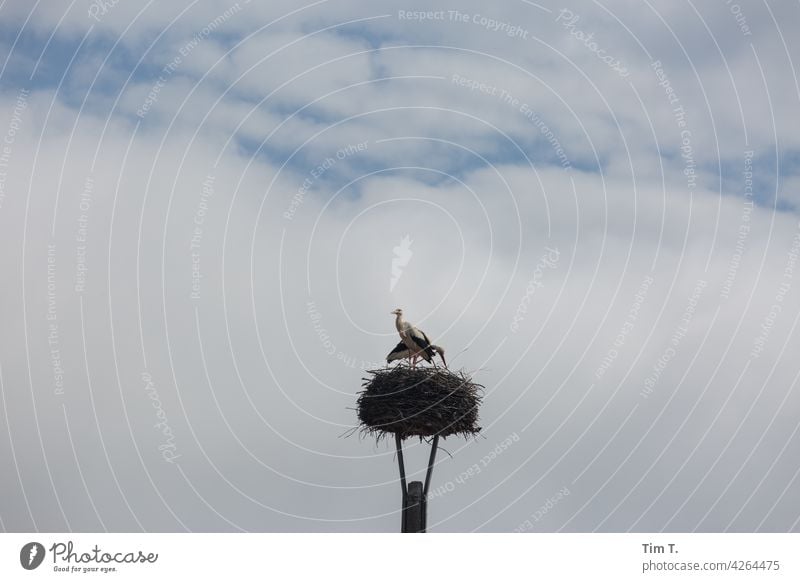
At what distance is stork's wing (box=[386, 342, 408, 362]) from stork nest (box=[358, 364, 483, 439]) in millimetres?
712

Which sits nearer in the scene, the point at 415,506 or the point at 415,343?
the point at 415,506

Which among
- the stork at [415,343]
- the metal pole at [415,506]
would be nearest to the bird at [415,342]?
the stork at [415,343]

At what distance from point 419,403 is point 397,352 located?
1.97 metres

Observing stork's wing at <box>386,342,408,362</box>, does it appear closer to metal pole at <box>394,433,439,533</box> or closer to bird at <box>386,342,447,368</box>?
bird at <box>386,342,447,368</box>

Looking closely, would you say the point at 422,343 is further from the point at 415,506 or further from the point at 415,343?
the point at 415,506

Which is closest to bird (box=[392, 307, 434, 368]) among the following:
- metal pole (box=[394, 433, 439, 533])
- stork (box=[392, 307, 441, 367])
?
stork (box=[392, 307, 441, 367])

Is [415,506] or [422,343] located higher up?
[422,343]

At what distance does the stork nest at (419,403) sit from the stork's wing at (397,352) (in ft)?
2.34

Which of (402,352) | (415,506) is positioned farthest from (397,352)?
(415,506)

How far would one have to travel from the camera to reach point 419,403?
25.3 m

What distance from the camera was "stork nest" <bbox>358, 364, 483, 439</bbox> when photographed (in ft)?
83.0
